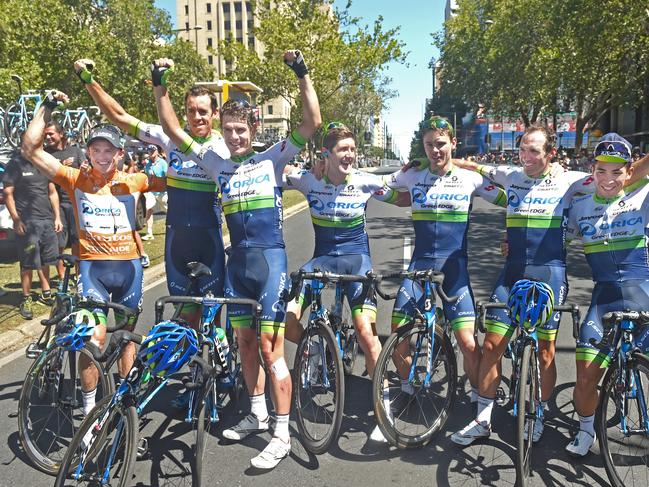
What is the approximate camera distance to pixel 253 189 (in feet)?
14.1

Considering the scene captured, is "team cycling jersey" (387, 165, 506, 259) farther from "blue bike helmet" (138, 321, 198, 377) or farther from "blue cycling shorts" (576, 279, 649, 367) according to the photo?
"blue bike helmet" (138, 321, 198, 377)

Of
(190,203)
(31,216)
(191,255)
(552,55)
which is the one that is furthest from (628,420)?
(552,55)

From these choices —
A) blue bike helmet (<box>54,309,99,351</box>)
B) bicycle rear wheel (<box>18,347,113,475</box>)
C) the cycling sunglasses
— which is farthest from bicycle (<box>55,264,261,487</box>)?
the cycling sunglasses

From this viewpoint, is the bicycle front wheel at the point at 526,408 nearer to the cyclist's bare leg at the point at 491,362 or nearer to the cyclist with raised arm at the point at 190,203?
the cyclist's bare leg at the point at 491,362

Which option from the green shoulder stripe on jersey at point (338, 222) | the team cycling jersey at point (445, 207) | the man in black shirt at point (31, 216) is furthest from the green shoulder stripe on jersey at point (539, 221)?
the man in black shirt at point (31, 216)

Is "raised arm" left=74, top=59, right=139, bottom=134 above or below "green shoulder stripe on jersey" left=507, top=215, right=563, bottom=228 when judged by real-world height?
above

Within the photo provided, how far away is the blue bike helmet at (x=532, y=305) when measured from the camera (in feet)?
12.1

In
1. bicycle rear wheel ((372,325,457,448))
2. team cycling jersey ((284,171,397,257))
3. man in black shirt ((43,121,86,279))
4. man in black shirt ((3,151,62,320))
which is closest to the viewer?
bicycle rear wheel ((372,325,457,448))

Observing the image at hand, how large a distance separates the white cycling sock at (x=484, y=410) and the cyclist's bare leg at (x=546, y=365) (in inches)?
15.6

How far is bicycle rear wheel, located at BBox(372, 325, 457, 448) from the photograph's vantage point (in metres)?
4.04

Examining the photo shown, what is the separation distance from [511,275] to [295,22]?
35386 millimetres

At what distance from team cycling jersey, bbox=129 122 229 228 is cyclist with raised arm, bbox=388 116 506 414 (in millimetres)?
1625

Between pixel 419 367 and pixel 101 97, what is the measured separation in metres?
3.12

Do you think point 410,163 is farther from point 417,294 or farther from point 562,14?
point 562,14
